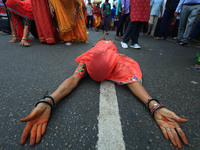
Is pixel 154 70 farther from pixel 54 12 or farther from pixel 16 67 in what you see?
pixel 54 12

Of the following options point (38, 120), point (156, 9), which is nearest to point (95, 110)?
point (38, 120)

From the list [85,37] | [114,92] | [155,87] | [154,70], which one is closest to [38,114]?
[114,92]

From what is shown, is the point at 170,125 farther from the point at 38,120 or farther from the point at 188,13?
the point at 188,13

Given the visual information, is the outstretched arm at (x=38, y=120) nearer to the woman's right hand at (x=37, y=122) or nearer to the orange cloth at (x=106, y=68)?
the woman's right hand at (x=37, y=122)

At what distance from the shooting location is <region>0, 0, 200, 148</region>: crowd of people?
72 centimetres

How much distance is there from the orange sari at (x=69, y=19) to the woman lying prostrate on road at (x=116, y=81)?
1964 mm

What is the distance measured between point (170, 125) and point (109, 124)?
1.41 feet

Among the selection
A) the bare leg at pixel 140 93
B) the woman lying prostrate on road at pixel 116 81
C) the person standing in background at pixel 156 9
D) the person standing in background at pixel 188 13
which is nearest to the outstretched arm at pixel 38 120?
the woman lying prostrate on road at pixel 116 81

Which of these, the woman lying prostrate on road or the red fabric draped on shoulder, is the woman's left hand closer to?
the woman lying prostrate on road

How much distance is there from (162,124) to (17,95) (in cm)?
131

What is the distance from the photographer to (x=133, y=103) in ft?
3.11

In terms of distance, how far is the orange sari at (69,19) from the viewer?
259 cm

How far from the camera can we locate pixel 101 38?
2.19 metres

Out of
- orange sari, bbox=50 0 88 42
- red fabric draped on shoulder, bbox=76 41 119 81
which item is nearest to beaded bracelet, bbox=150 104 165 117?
red fabric draped on shoulder, bbox=76 41 119 81
